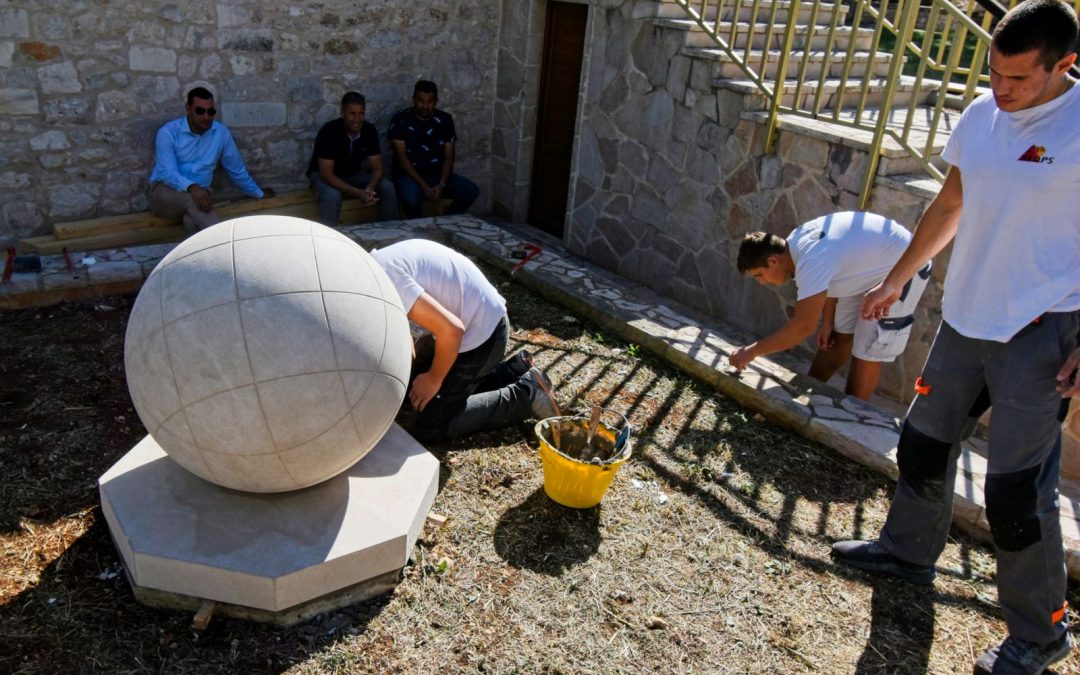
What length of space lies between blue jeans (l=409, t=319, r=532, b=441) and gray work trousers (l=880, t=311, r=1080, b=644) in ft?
6.81

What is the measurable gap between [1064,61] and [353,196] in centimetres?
629

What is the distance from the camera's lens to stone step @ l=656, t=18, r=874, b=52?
6.18m

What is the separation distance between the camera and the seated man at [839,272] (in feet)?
14.8

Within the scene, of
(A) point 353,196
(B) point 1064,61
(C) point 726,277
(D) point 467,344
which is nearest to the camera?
(B) point 1064,61

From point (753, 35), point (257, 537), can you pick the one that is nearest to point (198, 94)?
point (753, 35)

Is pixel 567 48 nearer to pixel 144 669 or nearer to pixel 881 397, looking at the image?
pixel 881 397

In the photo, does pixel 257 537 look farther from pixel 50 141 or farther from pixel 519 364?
pixel 50 141

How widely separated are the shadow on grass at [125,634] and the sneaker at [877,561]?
2095 mm

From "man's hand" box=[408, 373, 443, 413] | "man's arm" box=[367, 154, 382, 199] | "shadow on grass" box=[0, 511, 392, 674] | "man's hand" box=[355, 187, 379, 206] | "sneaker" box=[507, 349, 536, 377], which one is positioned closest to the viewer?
"shadow on grass" box=[0, 511, 392, 674]

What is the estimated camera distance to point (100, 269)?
6059mm

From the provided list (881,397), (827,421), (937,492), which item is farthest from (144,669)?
(881,397)

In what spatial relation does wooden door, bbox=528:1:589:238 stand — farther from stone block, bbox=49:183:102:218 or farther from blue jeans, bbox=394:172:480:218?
stone block, bbox=49:183:102:218

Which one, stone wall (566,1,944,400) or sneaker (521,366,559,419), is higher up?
stone wall (566,1,944,400)

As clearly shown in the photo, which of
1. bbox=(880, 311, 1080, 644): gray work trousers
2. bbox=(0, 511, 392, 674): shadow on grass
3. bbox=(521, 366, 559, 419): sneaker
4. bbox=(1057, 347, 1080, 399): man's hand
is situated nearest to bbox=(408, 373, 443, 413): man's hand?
bbox=(521, 366, 559, 419): sneaker
